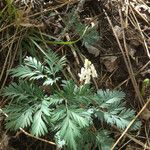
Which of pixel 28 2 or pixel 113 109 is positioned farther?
pixel 28 2

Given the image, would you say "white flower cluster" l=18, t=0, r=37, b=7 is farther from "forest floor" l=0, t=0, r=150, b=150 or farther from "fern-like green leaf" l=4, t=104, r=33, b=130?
"fern-like green leaf" l=4, t=104, r=33, b=130

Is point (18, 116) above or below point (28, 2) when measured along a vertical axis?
below

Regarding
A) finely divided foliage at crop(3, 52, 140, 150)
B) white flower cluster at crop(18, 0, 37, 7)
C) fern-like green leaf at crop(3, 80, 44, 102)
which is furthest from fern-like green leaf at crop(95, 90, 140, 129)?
white flower cluster at crop(18, 0, 37, 7)

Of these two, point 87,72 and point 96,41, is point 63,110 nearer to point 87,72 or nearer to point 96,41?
point 87,72

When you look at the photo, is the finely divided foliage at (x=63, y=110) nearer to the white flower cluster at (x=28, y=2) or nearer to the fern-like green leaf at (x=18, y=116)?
the fern-like green leaf at (x=18, y=116)

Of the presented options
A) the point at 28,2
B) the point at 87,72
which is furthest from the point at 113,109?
the point at 28,2

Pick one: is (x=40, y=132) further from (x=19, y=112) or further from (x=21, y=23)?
(x=21, y=23)

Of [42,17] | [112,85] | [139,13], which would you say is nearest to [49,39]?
[42,17]
